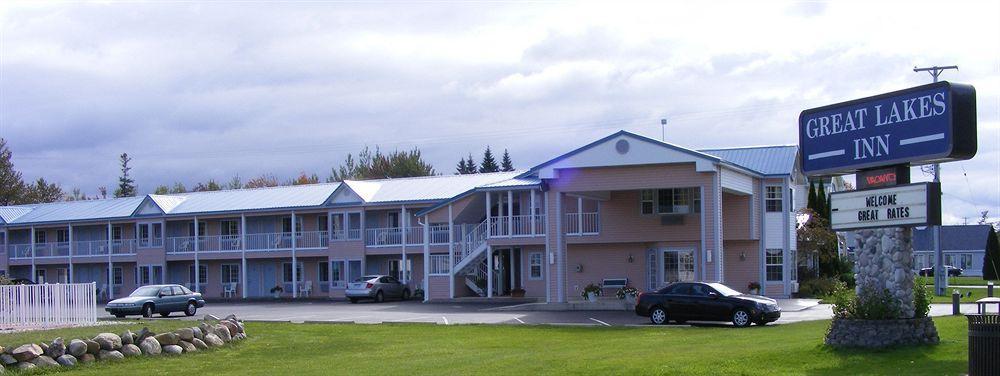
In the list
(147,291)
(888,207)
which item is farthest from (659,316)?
(147,291)

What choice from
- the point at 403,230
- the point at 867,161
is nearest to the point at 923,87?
the point at 867,161

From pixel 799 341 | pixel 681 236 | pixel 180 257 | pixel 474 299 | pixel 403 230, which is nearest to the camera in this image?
pixel 799 341

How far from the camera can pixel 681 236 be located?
1752 inches

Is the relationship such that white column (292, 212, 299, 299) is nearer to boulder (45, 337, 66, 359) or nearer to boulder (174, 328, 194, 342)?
boulder (174, 328, 194, 342)

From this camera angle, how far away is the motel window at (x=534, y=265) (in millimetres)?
49562

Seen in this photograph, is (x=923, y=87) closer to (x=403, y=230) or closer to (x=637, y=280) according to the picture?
(x=637, y=280)

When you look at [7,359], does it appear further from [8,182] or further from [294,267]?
[8,182]

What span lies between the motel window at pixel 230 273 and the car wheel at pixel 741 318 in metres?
40.0

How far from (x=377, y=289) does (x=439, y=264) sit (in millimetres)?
3224

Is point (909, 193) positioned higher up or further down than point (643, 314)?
higher up

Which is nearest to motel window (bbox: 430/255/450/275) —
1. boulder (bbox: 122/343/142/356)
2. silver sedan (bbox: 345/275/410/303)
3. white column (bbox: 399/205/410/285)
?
silver sedan (bbox: 345/275/410/303)

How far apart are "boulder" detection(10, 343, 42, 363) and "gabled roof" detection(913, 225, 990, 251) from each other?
8760 centimetres

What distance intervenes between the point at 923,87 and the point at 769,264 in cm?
2848

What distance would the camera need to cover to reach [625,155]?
3916 centimetres
